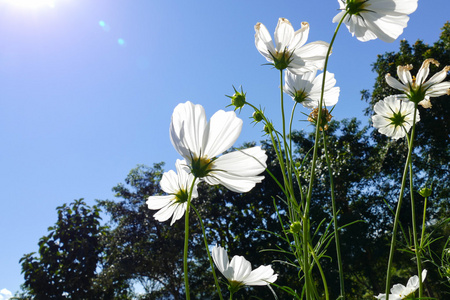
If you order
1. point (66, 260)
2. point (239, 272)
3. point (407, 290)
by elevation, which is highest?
point (66, 260)

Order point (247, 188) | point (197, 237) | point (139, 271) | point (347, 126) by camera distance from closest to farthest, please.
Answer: point (247, 188)
point (139, 271)
point (197, 237)
point (347, 126)

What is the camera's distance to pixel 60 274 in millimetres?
5453

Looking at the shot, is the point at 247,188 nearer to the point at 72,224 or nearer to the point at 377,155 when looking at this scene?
the point at 72,224

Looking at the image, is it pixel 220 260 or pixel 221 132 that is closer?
pixel 221 132

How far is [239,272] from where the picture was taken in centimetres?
56

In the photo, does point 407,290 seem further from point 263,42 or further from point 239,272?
point 263,42

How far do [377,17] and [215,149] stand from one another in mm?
263

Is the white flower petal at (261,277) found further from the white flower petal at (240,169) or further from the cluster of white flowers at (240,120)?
the white flower petal at (240,169)

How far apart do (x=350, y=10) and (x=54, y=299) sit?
607 centimetres

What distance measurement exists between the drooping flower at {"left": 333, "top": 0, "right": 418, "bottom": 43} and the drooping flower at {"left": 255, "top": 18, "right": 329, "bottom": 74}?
0.08 m

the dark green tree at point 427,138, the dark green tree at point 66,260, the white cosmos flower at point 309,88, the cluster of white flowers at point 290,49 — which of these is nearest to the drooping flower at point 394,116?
the white cosmos flower at point 309,88

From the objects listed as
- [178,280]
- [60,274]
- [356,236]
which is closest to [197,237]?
[178,280]

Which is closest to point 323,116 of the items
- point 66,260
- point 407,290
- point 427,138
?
point 407,290

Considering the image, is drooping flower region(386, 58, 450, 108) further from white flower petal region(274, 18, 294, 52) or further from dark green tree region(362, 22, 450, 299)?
dark green tree region(362, 22, 450, 299)
